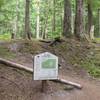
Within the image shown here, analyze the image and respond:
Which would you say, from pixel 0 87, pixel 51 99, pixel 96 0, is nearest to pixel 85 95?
pixel 51 99

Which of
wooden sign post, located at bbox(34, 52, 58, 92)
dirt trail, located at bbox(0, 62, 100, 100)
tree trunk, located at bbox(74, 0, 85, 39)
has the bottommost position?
dirt trail, located at bbox(0, 62, 100, 100)

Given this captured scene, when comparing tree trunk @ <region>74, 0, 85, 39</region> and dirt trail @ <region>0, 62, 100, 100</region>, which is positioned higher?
tree trunk @ <region>74, 0, 85, 39</region>

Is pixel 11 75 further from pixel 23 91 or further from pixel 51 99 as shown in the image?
pixel 51 99

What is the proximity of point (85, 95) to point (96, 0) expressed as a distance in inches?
524

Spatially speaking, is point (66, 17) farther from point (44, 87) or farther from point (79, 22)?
point (44, 87)

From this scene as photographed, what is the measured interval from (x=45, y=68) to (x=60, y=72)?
7.49 feet

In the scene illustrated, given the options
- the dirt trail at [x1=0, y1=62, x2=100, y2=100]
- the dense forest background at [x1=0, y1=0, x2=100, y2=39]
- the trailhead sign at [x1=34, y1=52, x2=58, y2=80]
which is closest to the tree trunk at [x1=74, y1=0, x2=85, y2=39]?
the dense forest background at [x1=0, y1=0, x2=100, y2=39]

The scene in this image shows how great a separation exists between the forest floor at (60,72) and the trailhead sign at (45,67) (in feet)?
1.51

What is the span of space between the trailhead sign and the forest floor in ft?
1.51

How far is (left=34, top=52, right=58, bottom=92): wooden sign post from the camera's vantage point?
22.4 feet

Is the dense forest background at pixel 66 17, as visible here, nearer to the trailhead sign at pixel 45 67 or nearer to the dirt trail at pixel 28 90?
the dirt trail at pixel 28 90

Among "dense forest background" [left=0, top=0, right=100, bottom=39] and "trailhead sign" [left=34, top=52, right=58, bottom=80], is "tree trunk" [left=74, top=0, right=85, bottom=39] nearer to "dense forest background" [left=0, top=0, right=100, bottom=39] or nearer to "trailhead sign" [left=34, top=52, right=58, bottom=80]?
"dense forest background" [left=0, top=0, right=100, bottom=39]

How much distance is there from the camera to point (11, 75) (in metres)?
7.49

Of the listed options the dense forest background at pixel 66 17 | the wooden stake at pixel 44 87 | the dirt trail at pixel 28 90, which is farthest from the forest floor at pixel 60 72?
the dense forest background at pixel 66 17
